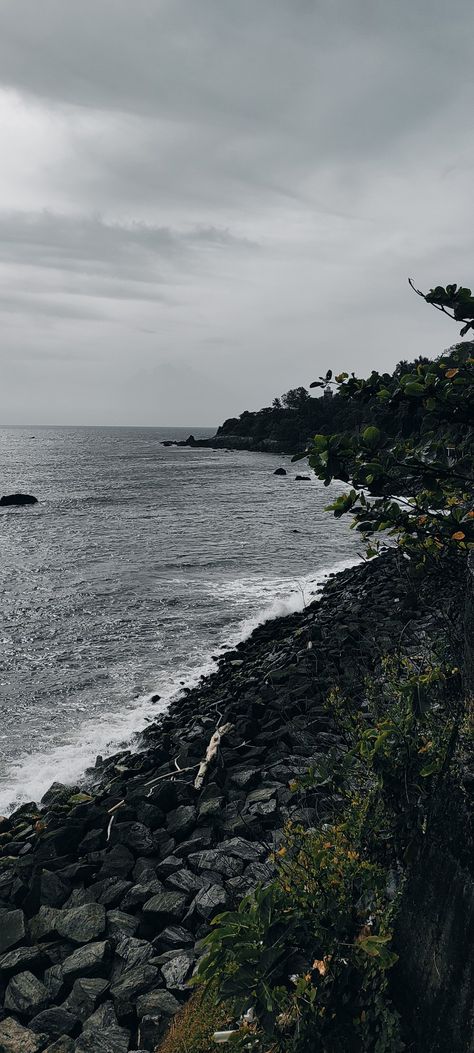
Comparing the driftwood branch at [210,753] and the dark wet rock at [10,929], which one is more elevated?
the driftwood branch at [210,753]

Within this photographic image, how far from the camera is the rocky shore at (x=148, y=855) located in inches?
206

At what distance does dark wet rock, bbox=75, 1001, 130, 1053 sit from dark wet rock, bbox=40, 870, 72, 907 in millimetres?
1964

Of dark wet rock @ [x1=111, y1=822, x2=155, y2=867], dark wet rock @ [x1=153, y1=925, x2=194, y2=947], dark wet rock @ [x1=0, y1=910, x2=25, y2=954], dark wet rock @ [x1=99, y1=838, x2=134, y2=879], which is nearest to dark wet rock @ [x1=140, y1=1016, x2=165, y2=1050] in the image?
dark wet rock @ [x1=153, y1=925, x2=194, y2=947]

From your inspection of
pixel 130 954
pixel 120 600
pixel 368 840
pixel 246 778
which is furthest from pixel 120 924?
pixel 120 600

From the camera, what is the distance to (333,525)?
137 ft

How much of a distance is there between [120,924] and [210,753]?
139 inches

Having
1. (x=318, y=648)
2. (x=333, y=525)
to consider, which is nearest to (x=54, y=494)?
(x=333, y=525)

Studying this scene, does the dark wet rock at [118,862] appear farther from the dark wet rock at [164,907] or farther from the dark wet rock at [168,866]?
the dark wet rock at [164,907]

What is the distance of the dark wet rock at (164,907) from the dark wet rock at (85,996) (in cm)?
77

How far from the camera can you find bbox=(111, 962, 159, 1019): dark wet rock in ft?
16.8

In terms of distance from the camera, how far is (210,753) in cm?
959

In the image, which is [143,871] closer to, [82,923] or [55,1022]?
[82,923]

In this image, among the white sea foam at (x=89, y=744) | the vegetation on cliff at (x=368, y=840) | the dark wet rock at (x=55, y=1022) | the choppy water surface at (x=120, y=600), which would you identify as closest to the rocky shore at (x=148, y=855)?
the dark wet rock at (x=55, y=1022)

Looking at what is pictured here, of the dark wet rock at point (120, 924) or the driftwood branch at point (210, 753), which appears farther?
the driftwood branch at point (210, 753)
